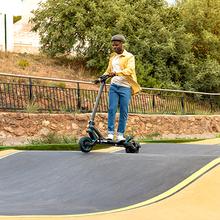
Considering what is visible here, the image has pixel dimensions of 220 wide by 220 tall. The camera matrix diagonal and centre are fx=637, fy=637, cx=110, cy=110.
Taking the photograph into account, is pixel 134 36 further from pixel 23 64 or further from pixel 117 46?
pixel 117 46

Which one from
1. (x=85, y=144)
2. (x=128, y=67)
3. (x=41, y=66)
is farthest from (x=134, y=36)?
(x=85, y=144)

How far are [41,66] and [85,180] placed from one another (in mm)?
21920

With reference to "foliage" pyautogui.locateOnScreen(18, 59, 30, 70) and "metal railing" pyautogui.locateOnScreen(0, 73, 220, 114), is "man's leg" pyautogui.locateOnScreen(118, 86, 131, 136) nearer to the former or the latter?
"metal railing" pyautogui.locateOnScreen(0, 73, 220, 114)

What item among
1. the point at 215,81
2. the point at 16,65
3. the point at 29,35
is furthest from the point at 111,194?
the point at 29,35

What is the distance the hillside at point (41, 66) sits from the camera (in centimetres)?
2769

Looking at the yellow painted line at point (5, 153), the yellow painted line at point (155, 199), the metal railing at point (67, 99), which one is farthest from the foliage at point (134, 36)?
the yellow painted line at point (155, 199)

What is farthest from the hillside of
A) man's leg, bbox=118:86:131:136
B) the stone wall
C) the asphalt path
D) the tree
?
the asphalt path

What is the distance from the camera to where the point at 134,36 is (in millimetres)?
32375

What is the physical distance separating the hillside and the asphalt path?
16869 millimetres

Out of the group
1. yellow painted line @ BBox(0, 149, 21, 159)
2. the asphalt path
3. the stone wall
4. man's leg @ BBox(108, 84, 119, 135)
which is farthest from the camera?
the stone wall

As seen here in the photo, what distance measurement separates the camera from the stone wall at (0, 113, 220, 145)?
17750 millimetres

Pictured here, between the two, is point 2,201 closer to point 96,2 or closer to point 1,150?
point 1,150

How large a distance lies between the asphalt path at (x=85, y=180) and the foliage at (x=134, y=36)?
2137cm

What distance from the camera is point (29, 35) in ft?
140
